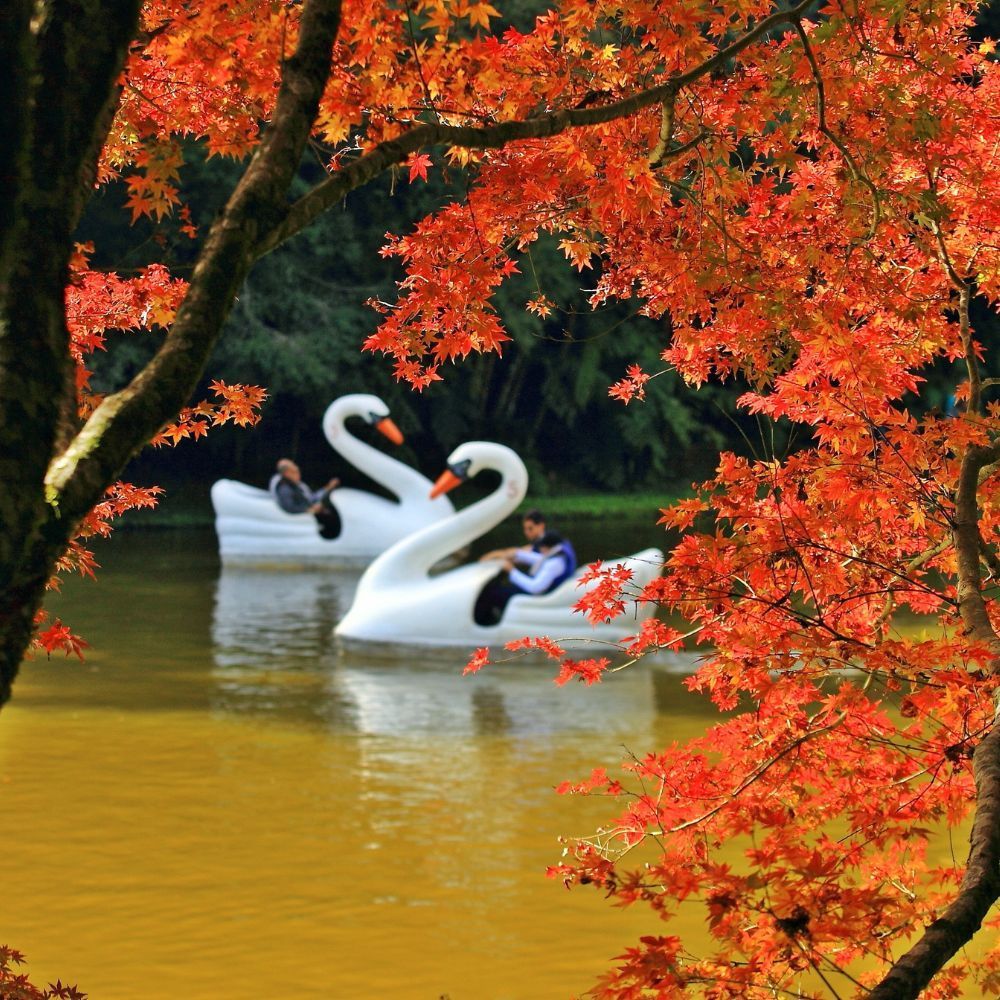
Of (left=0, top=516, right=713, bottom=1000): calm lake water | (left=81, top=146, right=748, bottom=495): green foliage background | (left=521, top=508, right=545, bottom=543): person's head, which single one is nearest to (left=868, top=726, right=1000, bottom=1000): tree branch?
(left=0, top=516, right=713, bottom=1000): calm lake water

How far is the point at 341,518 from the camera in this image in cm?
1919

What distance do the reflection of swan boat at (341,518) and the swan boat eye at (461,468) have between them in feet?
13.6

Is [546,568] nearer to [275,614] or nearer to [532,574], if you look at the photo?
[532,574]

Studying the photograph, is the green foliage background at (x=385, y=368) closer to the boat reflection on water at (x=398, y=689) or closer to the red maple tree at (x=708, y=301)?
the boat reflection on water at (x=398, y=689)

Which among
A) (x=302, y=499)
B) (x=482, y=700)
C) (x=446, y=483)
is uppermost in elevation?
(x=446, y=483)

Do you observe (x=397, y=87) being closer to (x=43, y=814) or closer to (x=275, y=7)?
(x=275, y=7)

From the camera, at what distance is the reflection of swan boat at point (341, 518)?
1867cm

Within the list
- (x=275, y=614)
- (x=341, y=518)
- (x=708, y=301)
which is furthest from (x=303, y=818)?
(x=341, y=518)

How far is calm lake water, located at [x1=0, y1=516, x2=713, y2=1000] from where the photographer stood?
5.88 m

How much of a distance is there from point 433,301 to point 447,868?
11.0 ft

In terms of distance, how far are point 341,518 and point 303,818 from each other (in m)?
11.7

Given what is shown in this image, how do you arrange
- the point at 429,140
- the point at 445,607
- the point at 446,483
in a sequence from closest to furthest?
Result: the point at 429,140, the point at 445,607, the point at 446,483

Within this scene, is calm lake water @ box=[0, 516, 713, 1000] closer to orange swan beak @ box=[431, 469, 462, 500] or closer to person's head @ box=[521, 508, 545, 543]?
person's head @ box=[521, 508, 545, 543]

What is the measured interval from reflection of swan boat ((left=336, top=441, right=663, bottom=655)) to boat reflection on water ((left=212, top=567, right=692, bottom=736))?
27 cm
